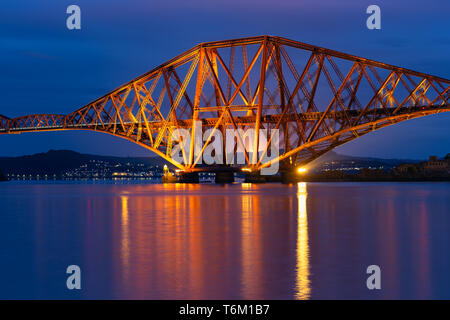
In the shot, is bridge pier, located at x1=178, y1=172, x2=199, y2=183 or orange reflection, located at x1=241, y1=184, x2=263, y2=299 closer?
orange reflection, located at x1=241, y1=184, x2=263, y2=299

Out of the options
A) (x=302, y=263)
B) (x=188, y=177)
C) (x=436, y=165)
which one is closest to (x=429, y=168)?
(x=436, y=165)

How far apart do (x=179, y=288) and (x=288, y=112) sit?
60906 mm

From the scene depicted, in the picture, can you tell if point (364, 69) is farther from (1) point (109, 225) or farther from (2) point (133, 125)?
(1) point (109, 225)

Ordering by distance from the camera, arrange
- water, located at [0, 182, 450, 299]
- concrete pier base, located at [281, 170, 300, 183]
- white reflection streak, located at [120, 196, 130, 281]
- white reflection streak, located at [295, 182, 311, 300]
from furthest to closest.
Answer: concrete pier base, located at [281, 170, 300, 183] → white reflection streak, located at [120, 196, 130, 281] → water, located at [0, 182, 450, 299] → white reflection streak, located at [295, 182, 311, 300]

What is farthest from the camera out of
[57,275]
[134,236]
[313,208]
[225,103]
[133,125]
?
[133,125]

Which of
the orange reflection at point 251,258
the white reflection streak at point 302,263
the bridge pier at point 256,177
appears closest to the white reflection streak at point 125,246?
the orange reflection at point 251,258

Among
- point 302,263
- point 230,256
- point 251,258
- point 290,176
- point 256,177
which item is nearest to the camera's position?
point 302,263

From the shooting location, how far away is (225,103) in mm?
74312

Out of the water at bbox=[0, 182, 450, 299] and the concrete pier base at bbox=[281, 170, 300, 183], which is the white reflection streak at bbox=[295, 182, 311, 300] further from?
the concrete pier base at bbox=[281, 170, 300, 183]

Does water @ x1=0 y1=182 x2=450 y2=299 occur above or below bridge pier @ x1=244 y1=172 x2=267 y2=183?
below

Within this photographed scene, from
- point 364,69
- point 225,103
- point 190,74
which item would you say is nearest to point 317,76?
point 364,69

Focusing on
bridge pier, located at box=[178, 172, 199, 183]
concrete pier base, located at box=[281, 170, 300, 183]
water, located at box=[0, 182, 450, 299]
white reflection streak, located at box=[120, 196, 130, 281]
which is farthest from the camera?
bridge pier, located at box=[178, 172, 199, 183]

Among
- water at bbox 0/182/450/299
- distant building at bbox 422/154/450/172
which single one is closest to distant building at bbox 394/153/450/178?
distant building at bbox 422/154/450/172

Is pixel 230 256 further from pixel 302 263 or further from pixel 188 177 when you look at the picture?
pixel 188 177
